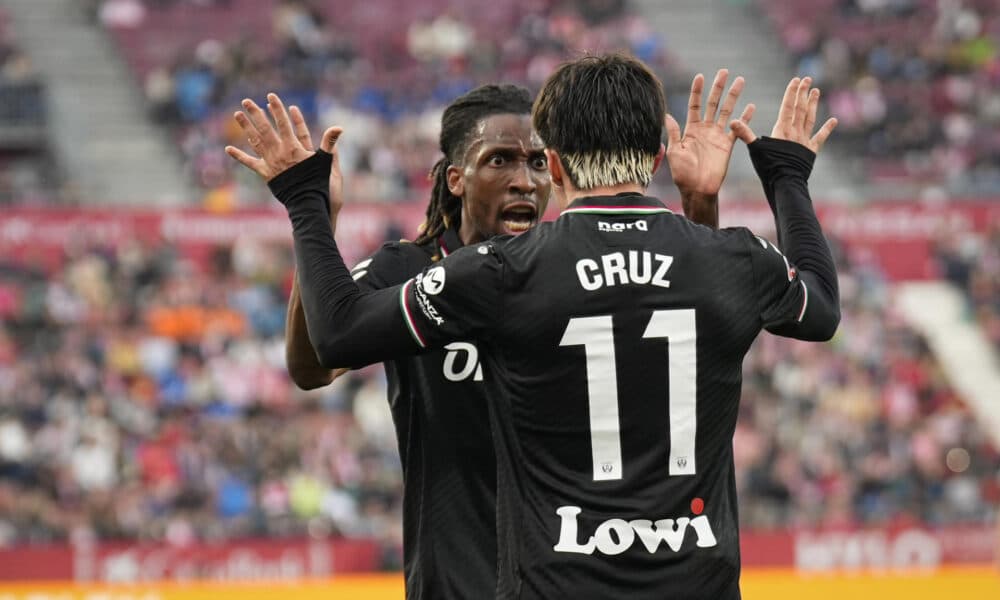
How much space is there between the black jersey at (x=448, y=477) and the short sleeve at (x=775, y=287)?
0.91m

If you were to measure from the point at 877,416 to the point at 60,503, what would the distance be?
847 cm

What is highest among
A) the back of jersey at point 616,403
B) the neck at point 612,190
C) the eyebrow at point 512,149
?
the eyebrow at point 512,149

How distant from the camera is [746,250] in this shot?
11.2ft

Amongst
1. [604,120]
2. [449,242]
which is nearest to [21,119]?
[449,242]

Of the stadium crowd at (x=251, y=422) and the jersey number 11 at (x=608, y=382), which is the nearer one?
the jersey number 11 at (x=608, y=382)

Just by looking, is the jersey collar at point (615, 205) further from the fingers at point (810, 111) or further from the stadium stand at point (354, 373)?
the stadium stand at point (354, 373)

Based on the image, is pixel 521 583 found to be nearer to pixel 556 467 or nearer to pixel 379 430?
pixel 556 467

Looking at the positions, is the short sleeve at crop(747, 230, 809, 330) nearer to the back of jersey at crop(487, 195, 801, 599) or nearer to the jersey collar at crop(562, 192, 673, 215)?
the back of jersey at crop(487, 195, 801, 599)

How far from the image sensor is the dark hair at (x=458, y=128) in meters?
4.43

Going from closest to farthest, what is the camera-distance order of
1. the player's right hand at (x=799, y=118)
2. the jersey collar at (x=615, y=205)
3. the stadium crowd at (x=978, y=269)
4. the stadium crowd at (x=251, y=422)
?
the jersey collar at (x=615, y=205) → the player's right hand at (x=799, y=118) → the stadium crowd at (x=251, y=422) → the stadium crowd at (x=978, y=269)

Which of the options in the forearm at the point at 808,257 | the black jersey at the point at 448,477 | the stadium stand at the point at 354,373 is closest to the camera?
the forearm at the point at 808,257

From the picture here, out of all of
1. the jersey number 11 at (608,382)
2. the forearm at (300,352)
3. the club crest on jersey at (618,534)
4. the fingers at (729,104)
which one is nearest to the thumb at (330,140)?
the forearm at (300,352)

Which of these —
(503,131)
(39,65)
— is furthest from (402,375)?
(39,65)

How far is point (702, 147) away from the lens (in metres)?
3.85
